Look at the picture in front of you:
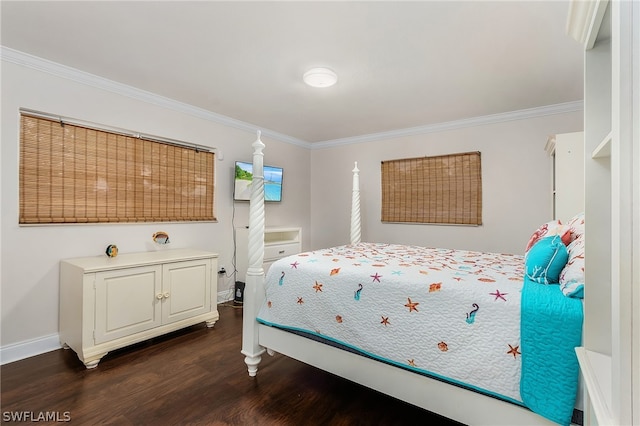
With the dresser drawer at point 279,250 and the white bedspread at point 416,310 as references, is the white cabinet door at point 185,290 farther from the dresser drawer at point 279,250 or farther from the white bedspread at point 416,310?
the white bedspread at point 416,310

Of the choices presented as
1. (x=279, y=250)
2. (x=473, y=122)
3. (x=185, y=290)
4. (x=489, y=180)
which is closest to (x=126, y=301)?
(x=185, y=290)

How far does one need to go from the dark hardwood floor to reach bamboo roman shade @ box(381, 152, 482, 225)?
2.63m

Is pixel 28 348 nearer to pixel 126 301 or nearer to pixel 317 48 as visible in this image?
pixel 126 301

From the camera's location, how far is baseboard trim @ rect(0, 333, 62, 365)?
2.27 meters

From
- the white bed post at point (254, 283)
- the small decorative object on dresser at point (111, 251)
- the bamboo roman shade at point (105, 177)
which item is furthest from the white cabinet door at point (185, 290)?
the white bed post at point (254, 283)

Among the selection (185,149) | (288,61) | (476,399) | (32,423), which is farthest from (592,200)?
(185,149)

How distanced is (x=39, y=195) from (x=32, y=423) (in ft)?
5.38

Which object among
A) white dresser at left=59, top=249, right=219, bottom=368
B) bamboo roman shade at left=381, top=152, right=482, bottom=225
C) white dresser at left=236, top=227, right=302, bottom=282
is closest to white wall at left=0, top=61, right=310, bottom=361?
white dresser at left=59, top=249, right=219, bottom=368

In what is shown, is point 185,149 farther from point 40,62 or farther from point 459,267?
point 459,267

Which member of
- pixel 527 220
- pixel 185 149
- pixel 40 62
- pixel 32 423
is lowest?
pixel 32 423

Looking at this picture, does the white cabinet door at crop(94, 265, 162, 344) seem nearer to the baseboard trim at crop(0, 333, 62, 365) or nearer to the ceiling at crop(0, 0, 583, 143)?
the baseboard trim at crop(0, 333, 62, 365)

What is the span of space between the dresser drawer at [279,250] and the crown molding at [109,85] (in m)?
1.62

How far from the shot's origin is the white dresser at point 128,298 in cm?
225

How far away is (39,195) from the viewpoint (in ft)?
7.92
